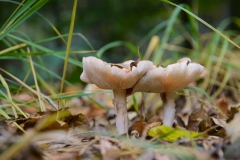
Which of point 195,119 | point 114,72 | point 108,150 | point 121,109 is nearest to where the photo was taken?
point 108,150

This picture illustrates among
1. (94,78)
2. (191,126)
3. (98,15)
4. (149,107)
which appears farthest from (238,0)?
(94,78)

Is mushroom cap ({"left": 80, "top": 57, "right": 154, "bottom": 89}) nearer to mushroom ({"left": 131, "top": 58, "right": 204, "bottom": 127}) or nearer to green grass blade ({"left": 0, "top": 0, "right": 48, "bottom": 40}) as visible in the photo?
mushroom ({"left": 131, "top": 58, "right": 204, "bottom": 127})

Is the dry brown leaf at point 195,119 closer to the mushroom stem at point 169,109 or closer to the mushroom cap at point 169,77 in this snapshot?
the mushroom stem at point 169,109

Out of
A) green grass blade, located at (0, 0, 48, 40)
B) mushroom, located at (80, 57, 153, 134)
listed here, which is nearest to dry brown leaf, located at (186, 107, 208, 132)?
mushroom, located at (80, 57, 153, 134)

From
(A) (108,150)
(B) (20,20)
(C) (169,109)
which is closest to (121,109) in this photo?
(C) (169,109)

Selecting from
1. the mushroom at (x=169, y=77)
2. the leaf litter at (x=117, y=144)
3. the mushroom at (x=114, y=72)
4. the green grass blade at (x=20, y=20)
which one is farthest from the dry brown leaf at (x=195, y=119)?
the green grass blade at (x=20, y=20)

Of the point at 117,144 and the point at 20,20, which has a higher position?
the point at 20,20

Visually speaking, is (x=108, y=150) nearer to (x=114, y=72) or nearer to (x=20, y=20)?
(x=114, y=72)
